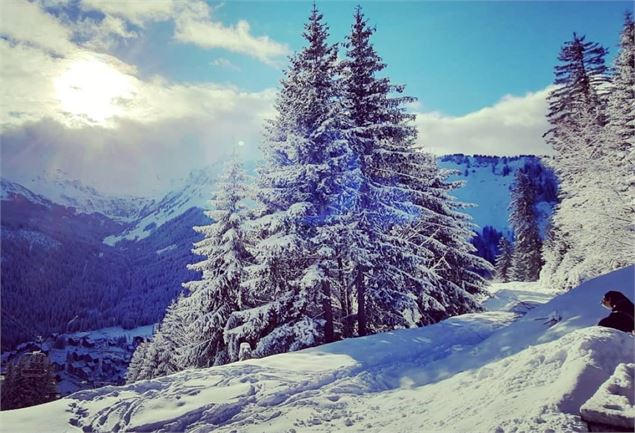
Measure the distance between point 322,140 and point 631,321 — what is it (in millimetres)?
12033

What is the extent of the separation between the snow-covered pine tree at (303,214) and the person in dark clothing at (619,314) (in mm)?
9211

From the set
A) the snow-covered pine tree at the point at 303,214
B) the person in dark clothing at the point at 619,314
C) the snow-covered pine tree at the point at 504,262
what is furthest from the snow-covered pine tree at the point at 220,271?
the snow-covered pine tree at the point at 504,262

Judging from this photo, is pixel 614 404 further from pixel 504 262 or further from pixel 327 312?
pixel 504 262

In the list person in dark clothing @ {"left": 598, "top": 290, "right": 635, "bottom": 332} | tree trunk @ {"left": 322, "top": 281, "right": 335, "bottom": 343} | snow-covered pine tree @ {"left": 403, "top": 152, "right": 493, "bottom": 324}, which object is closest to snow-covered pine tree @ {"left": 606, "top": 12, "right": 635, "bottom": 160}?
snow-covered pine tree @ {"left": 403, "top": 152, "right": 493, "bottom": 324}

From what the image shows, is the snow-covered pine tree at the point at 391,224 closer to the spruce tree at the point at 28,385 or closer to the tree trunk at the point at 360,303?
the tree trunk at the point at 360,303

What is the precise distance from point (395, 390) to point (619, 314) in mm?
4986

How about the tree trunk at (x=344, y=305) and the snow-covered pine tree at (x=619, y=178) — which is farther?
the snow-covered pine tree at (x=619, y=178)

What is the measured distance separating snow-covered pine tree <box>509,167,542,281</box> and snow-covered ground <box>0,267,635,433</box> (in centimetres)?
4136

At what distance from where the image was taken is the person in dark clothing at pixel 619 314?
807 cm

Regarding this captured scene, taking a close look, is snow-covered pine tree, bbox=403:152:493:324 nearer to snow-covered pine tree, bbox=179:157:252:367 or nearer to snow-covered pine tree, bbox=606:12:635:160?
snow-covered pine tree, bbox=179:157:252:367

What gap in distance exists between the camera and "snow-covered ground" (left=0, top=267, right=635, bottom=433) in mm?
6340

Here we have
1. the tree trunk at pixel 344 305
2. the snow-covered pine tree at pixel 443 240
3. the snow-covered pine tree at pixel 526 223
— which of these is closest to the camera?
the tree trunk at pixel 344 305

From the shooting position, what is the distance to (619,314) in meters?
8.22

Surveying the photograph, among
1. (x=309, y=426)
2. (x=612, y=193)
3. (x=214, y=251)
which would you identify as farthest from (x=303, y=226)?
(x=612, y=193)
